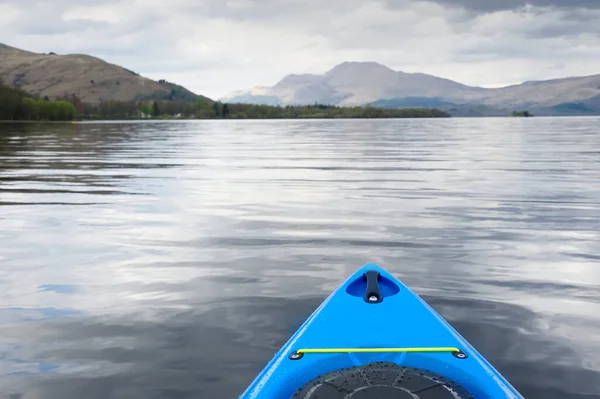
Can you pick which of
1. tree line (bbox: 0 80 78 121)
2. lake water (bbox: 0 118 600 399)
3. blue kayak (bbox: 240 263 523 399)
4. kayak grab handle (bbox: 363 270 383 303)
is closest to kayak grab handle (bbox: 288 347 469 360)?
blue kayak (bbox: 240 263 523 399)

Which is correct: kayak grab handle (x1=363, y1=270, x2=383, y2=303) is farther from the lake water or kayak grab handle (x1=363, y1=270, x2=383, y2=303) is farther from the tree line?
the tree line

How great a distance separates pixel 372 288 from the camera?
773cm

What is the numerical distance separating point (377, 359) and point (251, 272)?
5.80 metres

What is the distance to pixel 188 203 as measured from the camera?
66.5ft

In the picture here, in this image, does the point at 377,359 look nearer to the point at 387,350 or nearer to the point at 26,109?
the point at 387,350

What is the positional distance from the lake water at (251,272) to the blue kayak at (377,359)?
1.11m

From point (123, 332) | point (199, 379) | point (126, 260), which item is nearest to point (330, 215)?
point (126, 260)

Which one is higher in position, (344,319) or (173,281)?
(344,319)

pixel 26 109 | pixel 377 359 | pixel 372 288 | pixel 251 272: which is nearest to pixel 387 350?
pixel 377 359

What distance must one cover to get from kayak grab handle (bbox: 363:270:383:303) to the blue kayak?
13 mm

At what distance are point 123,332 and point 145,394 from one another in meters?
2.10

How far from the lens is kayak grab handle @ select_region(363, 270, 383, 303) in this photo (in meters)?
7.61

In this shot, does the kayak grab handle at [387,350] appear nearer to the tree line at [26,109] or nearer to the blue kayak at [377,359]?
the blue kayak at [377,359]

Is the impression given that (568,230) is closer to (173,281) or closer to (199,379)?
(173,281)
